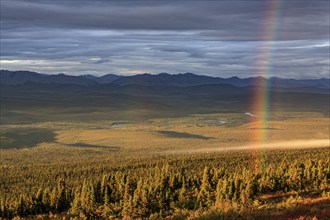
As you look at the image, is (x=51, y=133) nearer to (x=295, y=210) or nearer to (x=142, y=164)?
(x=142, y=164)

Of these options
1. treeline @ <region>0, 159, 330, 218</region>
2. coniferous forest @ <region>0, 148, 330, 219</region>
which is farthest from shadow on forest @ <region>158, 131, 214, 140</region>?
treeline @ <region>0, 159, 330, 218</region>

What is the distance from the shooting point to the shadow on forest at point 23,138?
16150 cm

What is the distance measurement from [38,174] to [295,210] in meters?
54.9

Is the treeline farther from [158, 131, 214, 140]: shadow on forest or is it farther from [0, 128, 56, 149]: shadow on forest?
[158, 131, 214, 140]: shadow on forest

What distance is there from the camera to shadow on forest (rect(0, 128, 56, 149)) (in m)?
162

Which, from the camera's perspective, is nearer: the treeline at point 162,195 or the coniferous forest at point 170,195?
the coniferous forest at point 170,195

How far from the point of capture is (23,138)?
17988 centimetres

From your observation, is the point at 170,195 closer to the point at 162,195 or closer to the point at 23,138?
the point at 162,195

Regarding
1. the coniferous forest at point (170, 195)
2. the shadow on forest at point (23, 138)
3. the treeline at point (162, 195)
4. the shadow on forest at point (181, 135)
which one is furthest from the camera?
the shadow on forest at point (181, 135)

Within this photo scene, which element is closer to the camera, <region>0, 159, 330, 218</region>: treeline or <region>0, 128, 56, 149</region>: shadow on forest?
<region>0, 159, 330, 218</region>: treeline

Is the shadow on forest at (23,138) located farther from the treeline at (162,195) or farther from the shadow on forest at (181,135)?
the treeline at (162,195)

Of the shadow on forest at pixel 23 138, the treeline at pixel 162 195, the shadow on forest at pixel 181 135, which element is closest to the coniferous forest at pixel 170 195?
the treeline at pixel 162 195

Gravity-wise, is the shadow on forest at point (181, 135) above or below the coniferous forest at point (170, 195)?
below

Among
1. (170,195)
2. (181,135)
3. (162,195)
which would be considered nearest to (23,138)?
(181,135)
